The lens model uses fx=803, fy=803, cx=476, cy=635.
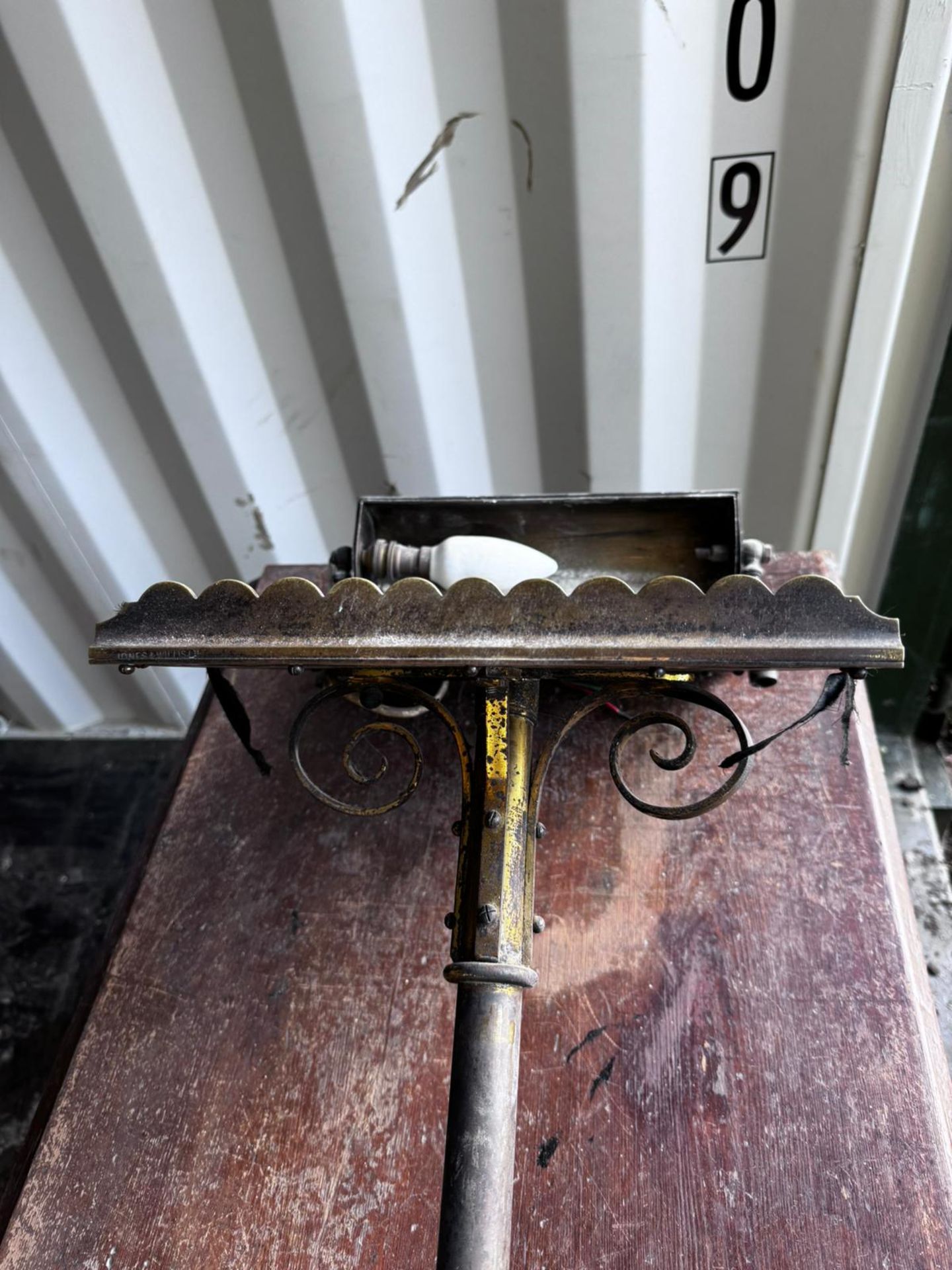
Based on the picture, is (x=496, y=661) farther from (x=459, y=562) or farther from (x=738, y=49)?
(x=738, y=49)

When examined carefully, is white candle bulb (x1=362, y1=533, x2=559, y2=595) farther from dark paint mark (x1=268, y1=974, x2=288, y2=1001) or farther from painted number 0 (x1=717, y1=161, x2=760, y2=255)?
painted number 0 (x1=717, y1=161, x2=760, y2=255)

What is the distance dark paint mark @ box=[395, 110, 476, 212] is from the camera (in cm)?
109

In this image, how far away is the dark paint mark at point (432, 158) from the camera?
109cm

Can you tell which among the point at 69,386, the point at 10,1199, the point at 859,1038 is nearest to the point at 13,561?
the point at 69,386

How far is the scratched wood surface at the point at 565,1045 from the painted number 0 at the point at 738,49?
0.78 meters

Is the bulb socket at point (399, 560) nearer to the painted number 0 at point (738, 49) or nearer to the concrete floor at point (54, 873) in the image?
the concrete floor at point (54, 873)

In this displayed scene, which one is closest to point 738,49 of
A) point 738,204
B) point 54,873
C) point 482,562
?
point 738,204

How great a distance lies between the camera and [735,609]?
69 centimetres

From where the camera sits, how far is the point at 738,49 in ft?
3.32

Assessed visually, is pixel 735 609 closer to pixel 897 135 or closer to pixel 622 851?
pixel 622 851

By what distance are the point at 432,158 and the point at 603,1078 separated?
1161 millimetres

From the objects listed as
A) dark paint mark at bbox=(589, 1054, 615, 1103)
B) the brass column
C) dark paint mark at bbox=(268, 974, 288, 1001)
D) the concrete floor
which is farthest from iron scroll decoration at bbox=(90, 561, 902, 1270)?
the concrete floor

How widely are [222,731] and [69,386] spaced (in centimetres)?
68

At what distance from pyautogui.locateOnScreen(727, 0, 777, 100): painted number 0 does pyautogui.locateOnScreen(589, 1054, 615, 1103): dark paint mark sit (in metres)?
1.18
